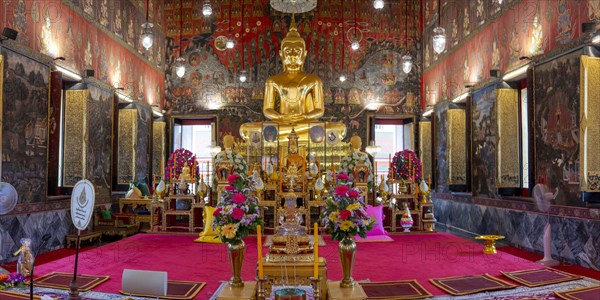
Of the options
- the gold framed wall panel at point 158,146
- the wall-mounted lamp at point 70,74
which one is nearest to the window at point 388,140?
the gold framed wall panel at point 158,146

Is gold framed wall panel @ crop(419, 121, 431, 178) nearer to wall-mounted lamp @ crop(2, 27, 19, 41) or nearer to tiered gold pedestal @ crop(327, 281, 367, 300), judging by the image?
tiered gold pedestal @ crop(327, 281, 367, 300)

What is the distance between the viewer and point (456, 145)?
33.1 ft

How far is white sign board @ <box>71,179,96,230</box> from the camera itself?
268 cm

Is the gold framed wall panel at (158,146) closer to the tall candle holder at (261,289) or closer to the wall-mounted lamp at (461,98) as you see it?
the wall-mounted lamp at (461,98)

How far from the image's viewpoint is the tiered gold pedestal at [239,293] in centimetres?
353

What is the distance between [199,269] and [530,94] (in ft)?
16.6

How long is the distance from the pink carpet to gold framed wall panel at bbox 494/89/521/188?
1.49 meters

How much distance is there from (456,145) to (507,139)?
7.06 ft

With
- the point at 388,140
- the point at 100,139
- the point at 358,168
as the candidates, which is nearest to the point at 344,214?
the point at 358,168

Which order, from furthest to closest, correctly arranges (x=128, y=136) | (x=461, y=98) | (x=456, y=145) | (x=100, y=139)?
(x=128, y=136) → (x=456, y=145) → (x=461, y=98) → (x=100, y=139)

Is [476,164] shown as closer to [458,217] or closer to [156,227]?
[458,217]

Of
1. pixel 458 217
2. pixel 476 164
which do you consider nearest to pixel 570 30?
pixel 476 164

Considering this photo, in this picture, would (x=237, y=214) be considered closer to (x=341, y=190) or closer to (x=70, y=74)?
(x=341, y=190)

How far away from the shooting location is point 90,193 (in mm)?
2693
